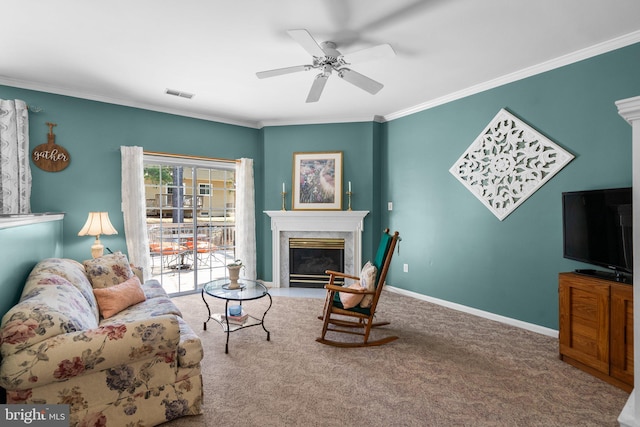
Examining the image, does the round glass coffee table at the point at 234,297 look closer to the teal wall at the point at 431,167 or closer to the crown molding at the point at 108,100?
the teal wall at the point at 431,167

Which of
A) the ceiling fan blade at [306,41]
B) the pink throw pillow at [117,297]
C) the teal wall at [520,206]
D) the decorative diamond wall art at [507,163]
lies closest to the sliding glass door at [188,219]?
the pink throw pillow at [117,297]

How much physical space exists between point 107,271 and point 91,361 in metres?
1.63

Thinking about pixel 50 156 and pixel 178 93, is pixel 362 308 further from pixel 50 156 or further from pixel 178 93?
pixel 50 156

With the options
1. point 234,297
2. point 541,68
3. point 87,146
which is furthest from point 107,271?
point 541,68

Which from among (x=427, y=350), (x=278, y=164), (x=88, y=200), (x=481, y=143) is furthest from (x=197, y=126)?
(x=427, y=350)

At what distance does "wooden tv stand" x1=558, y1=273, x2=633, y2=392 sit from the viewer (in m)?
2.20

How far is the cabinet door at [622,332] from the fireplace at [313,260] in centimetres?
327

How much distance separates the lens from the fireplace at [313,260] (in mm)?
5105

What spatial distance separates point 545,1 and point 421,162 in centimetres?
237

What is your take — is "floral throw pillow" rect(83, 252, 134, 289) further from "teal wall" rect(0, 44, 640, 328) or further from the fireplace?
the fireplace

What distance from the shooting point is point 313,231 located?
5109mm

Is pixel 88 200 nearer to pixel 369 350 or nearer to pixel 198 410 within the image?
pixel 198 410

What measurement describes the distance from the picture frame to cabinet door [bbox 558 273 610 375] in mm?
3024

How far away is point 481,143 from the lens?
12.3 ft
